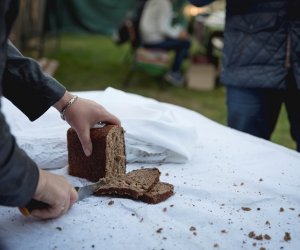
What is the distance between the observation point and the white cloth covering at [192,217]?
1453 millimetres

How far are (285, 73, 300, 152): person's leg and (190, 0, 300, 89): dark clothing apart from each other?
5cm

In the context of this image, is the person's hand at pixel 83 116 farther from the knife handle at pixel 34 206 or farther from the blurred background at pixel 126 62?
the blurred background at pixel 126 62

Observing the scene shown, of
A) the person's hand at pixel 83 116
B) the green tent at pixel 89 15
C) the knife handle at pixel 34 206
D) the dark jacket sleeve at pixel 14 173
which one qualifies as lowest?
the green tent at pixel 89 15

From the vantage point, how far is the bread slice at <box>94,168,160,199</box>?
1700 millimetres

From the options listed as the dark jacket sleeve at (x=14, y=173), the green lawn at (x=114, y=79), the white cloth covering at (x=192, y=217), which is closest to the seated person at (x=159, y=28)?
the green lawn at (x=114, y=79)

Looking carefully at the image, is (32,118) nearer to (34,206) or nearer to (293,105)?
(34,206)

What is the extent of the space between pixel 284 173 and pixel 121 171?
0.69 metres

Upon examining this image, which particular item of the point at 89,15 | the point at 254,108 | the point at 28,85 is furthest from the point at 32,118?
the point at 89,15

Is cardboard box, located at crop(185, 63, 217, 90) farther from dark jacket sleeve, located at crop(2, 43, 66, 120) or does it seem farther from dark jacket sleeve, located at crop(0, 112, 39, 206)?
dark jacket sleeve, located at crop(0, 112, 39, 206)

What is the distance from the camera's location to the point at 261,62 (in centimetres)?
250

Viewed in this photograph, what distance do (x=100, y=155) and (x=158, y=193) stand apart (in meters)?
0.33

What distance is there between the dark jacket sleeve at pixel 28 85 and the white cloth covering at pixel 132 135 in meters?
0.34

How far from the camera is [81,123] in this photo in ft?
5.85

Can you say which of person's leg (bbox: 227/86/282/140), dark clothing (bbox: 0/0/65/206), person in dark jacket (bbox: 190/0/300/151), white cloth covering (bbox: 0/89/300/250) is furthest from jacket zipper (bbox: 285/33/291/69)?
dark clothing (bbox: 0/0/65/206)
